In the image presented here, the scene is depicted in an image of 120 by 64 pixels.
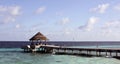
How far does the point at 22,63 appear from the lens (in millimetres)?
35406

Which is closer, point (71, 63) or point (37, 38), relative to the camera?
point (71, 63)

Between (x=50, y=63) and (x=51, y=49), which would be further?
(x=51, y=49)

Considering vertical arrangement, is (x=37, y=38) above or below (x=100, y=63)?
above

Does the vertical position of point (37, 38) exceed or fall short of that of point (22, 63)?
it exceeds it

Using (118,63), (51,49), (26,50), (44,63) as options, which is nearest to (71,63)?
(44,63)

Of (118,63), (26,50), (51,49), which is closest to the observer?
(118,63)

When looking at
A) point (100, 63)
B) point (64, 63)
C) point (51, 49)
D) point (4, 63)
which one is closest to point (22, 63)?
point (4, 63)

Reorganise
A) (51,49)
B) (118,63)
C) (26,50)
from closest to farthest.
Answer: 1. (118,63)
2. (51,49)
3. (26,50)

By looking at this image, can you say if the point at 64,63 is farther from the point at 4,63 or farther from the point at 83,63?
the point at 4,63

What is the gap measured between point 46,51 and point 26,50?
6.11 m

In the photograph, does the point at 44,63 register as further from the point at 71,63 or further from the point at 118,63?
the point at 118,63

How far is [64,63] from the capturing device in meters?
35.6

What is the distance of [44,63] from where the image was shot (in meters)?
36.2

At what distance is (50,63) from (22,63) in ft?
12.8
